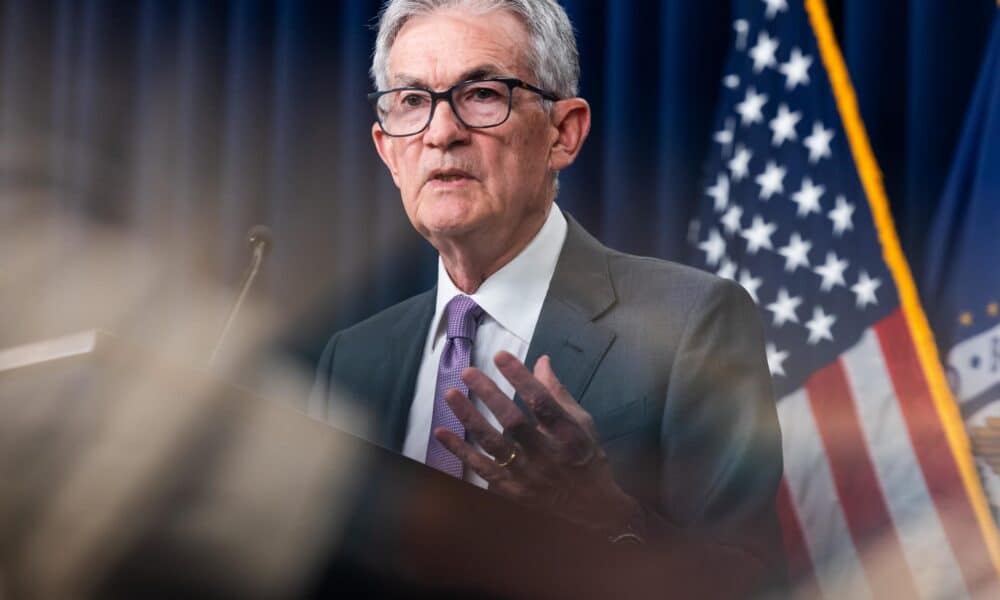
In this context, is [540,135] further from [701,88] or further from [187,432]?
[187,432]

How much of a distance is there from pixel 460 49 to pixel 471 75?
0.04 meters

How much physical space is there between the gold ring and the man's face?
26.7 inches

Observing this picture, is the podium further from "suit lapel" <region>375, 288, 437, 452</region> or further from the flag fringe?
the flag fringe

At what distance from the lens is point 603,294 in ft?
5.30

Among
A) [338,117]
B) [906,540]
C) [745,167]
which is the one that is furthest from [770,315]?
[338,117]

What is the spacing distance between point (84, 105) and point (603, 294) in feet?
6.53

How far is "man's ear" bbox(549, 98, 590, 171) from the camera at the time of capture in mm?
1733

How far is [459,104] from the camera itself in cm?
164

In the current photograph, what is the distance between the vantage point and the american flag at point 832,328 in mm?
2059

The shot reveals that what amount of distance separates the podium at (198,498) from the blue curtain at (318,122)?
1814mm

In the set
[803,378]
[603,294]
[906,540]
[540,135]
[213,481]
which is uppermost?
[540,135]

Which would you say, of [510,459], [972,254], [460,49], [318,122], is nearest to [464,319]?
[460,49]

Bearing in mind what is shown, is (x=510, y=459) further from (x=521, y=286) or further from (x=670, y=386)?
(x=521, y=286)

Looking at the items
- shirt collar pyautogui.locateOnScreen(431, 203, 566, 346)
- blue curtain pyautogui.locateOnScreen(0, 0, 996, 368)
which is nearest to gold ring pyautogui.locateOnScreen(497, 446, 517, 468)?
shirt collar pyautogui.locateOnScreen(431, 203, 566, 346)
